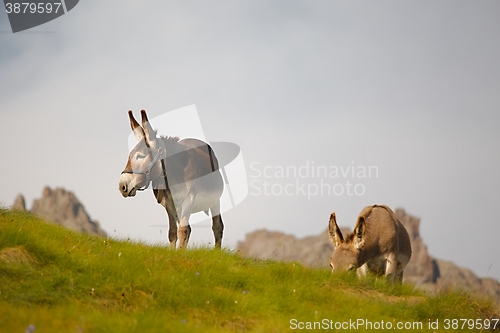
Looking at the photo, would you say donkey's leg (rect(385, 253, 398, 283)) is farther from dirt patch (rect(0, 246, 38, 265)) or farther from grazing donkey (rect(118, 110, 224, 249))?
dirt patch (rect(0, 246, 38, 265))

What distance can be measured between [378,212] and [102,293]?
7065 mm

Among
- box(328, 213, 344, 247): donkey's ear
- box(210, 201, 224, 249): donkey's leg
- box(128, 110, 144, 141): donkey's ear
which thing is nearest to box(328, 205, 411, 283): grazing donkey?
box(328, 213, 344, 247): donkey's ear

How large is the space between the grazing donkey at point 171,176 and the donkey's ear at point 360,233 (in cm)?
377

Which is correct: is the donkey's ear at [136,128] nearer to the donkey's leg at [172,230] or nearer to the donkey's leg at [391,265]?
the donkey's leg at [172,230]

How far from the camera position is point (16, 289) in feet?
27.4

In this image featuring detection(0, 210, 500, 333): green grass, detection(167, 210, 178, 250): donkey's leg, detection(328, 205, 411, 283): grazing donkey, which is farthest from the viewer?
detection(167, 210, 178, 250): donkey's leg

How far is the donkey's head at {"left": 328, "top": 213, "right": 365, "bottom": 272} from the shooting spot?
11.0 m

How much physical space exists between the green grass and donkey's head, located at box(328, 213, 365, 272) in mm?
319

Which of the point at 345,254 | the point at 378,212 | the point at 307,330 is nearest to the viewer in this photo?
the point at 307,330

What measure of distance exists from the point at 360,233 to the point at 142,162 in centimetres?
551

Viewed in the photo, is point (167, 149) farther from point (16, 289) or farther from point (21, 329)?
point (21, 329)

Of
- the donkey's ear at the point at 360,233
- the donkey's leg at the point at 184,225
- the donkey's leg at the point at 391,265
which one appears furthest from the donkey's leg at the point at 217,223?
the donkey's leg at the point at 391,265

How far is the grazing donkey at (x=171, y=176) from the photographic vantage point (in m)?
12.5

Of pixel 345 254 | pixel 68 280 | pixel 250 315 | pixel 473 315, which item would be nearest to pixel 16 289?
pixel 68 280
